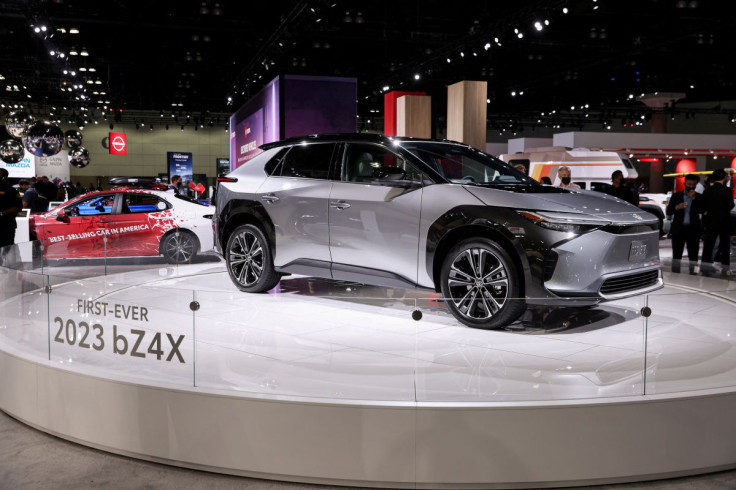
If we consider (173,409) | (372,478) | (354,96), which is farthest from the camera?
(354,96)

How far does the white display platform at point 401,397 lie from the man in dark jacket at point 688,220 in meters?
6.00

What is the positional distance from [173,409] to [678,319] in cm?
286

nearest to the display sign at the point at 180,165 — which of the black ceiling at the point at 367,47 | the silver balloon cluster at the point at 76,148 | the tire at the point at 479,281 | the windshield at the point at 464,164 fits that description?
the black ceiling at the point at 367,47

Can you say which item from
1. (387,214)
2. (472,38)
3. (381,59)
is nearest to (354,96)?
(472,38)

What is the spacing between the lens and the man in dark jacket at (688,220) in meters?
9.25

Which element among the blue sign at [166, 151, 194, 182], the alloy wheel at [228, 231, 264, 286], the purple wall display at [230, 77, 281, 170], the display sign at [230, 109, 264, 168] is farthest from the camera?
the blue sign at [166, 151, 194, 182]

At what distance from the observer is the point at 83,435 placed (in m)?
3.82

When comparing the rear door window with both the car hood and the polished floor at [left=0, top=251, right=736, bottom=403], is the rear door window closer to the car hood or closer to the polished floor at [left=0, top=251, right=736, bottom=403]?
the car hood

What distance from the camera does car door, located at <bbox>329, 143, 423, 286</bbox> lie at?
5184mm

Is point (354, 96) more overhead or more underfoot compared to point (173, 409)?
more overhead

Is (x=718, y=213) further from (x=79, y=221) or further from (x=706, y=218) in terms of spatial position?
(x=79, y=221)

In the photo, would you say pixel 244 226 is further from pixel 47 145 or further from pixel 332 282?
pixel 47 145

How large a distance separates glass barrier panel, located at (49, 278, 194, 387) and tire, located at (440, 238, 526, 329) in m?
1.86

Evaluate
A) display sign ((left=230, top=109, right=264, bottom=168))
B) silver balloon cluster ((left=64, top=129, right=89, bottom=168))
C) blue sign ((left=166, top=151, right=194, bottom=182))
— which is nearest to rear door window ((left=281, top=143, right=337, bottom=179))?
display sign ((left=230, top=109, right=264, bottom=168))
